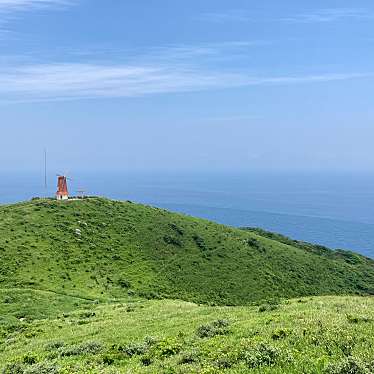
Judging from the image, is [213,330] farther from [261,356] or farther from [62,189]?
[62,189]

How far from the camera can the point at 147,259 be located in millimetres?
70125

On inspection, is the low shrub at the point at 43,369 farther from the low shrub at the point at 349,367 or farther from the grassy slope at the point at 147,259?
the grassy slope at the point at 147,259

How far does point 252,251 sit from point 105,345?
60171 mm

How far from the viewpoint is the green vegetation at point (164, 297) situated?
16.1 metres

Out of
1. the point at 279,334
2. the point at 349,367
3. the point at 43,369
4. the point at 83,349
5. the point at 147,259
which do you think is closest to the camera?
the point at 349,367

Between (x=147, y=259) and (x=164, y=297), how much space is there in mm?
13404

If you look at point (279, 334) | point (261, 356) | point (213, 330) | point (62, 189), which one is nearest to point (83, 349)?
point (213, 330)

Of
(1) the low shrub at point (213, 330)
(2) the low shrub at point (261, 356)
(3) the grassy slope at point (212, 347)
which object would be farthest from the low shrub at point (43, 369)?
(2) the low shrub at point (261, 356)

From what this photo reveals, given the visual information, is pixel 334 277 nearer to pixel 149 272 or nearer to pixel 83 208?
pixel 149 272

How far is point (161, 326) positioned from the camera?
2598 cm

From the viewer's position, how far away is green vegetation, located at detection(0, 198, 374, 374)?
16.1 meters

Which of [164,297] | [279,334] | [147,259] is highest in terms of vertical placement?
[279,334]

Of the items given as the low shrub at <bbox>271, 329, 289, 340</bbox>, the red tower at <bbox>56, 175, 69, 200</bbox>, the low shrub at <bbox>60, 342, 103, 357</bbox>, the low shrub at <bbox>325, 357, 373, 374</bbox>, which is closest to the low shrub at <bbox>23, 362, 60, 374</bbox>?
the low shrub at <bbox>60, 342, 103, 357</bbox>

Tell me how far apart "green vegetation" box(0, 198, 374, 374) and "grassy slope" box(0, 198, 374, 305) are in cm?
25
